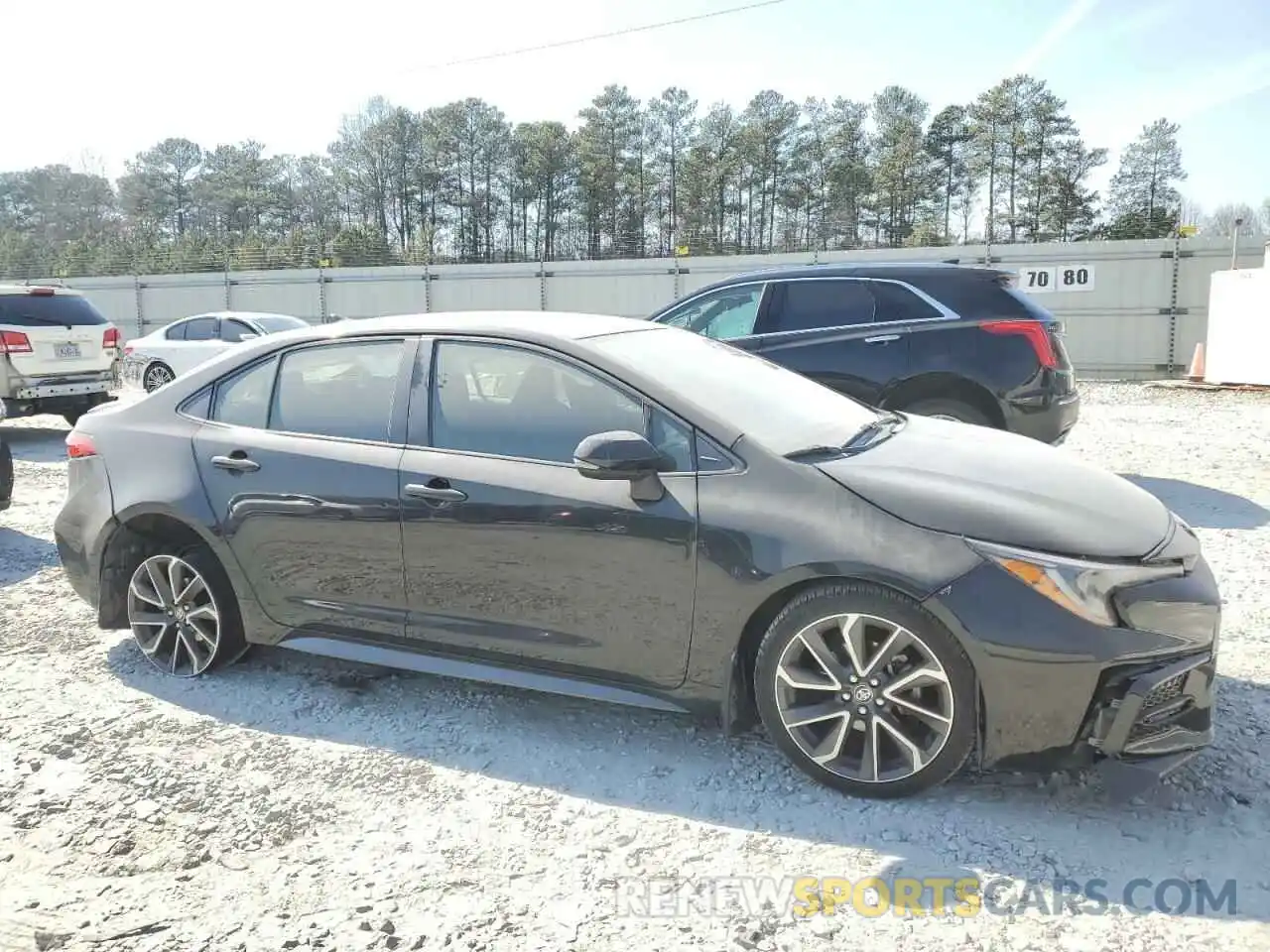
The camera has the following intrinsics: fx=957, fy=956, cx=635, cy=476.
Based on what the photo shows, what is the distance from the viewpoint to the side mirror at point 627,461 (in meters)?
3.12

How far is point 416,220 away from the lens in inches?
2432

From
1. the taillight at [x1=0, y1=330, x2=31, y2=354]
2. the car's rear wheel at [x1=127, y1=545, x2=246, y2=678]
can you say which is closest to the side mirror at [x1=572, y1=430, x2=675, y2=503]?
the car's rear wheel at [x1=127, y1=545, x2=246, y2=678]

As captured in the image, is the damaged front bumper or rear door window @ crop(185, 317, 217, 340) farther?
rear door window @ crop(185, 317, 217, 340)

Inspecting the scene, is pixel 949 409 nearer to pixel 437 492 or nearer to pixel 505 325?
pixel 505 325

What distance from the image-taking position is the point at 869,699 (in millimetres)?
2947

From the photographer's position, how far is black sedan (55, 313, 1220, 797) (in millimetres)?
2797

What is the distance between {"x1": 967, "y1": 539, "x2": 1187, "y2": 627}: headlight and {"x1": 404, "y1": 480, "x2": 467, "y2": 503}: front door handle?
5.79 feet

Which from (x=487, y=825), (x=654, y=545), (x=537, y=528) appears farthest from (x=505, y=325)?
(x=487, y=825)

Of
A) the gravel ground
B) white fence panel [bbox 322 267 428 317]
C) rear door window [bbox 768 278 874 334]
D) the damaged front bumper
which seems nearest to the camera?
the gravel ground

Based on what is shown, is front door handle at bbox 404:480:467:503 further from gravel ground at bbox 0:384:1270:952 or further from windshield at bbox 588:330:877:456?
gravel ground at bbox 0:384:1270:952

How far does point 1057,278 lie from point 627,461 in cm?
1710

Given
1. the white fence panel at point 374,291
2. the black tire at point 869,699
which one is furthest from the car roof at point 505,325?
the white fence panel at point 374,291

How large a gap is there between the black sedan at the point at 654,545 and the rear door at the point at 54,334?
292 inches

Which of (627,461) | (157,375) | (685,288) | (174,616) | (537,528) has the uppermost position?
(685,288)
